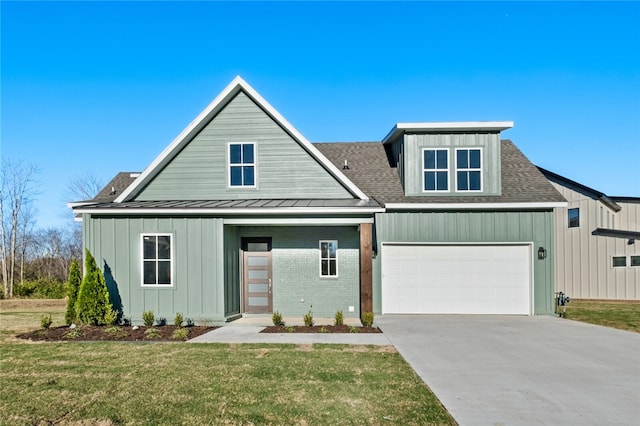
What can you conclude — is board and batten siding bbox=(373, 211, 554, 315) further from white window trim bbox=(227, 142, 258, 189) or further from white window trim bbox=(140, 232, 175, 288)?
white window trim bbox=(140, 232, 175, 288)

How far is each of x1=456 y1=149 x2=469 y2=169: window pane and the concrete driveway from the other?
519 cm

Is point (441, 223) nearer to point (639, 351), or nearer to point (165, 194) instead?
point (639, 351)

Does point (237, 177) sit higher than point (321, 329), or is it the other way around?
point (237, 177)

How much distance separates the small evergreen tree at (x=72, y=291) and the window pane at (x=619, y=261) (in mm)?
21791

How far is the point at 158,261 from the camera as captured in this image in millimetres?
13578

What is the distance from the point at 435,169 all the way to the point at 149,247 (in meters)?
9.34

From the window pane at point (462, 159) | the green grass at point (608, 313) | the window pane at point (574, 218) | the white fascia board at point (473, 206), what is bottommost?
the green grass at point (608, 313)

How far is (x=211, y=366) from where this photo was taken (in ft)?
26.7

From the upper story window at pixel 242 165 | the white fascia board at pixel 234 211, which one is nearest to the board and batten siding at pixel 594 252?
the white fascia board at pixel 234 211

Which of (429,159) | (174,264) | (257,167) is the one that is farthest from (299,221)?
(429,159)

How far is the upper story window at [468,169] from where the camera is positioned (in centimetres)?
1567

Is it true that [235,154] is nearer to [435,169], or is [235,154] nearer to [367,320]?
[435,169]

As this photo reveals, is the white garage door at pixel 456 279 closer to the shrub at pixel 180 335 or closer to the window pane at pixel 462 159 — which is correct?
the window pane at pixel 462 159

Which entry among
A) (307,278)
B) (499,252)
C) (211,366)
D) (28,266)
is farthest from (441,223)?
(28,266)
